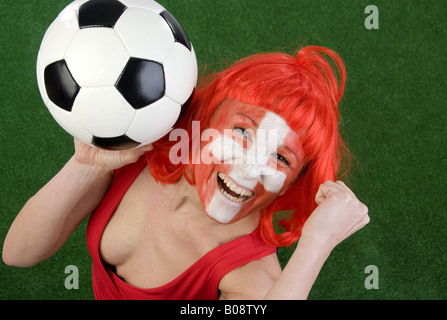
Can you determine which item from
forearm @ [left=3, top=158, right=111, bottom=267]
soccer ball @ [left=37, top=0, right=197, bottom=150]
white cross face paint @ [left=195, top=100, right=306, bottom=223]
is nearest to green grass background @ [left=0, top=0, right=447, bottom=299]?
forearm @ [left=3, top=158, right=111, bottom=267]

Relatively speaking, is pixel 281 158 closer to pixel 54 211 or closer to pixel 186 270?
pixel 186 270

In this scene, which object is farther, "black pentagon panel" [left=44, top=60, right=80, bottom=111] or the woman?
the woman

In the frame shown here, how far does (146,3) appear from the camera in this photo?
117 cm

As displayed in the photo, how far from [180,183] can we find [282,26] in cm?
142

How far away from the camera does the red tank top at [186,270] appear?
1390 millimetres

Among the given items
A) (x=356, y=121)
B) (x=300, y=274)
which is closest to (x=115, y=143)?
(x=300, y=274)

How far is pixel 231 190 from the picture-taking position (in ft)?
4.40

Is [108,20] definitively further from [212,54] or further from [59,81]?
[212,54]

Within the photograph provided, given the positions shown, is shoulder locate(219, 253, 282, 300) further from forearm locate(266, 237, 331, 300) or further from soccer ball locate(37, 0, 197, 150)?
soccer ball locate(37, 0, 197, 150)

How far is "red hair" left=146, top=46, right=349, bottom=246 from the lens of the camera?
4.10 ft

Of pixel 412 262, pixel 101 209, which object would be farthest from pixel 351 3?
pixel 101 209

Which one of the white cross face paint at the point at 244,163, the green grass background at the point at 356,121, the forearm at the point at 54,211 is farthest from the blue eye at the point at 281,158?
the green grass background at the point at 356,121

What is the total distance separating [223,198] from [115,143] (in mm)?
322

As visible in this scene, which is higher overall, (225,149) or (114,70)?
(114,70)
